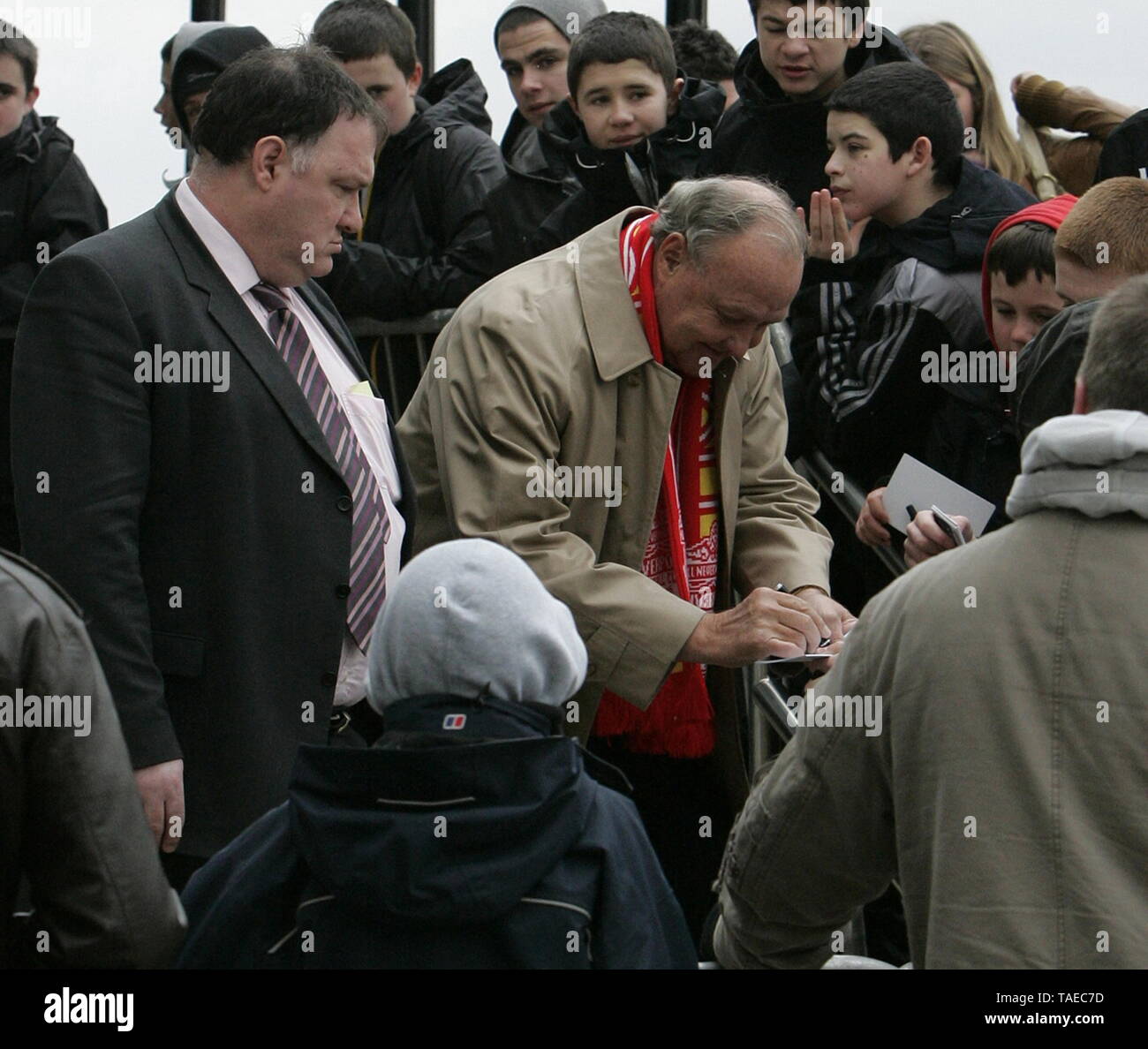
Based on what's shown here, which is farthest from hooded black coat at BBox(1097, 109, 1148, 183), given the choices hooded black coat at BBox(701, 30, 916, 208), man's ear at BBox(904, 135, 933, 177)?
hooded black coat at BBox(701, 30, 916, 208)

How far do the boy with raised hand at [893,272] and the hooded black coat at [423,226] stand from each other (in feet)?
3.75

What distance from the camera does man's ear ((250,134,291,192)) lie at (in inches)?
135

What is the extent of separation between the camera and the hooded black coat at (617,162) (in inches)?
204

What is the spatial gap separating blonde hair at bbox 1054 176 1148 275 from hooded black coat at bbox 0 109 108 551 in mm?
3198

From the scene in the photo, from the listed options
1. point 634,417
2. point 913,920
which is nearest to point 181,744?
point 634,417

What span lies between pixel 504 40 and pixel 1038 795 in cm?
455

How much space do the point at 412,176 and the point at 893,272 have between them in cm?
171

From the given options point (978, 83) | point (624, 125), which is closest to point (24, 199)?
point (624, 125)

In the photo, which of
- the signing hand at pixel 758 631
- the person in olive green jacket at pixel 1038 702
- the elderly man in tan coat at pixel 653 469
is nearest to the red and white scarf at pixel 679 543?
the elderly man in tan coat at pixel 653 469

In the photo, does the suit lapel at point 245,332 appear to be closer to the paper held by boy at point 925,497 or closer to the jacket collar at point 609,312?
the jacket collar at point 609,312

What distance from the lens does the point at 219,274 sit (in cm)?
344

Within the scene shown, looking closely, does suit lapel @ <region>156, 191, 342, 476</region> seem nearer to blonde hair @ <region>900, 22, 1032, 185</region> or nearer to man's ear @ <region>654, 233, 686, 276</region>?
man's ear @ <region>654, 233, 686, 276</region>

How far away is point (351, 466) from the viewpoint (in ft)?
11.6
